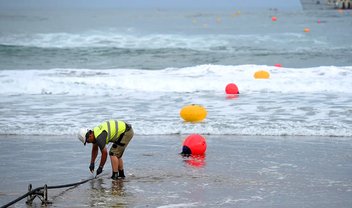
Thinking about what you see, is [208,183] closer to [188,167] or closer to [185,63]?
[188,167]

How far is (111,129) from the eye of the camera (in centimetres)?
887

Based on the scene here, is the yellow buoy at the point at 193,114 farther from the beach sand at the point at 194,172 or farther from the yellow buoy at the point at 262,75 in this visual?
the yellow buoy at the point at 262,75

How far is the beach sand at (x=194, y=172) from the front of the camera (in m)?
8.20

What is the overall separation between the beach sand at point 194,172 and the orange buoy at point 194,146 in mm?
144

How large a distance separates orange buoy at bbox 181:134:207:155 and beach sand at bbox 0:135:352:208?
0.14 m

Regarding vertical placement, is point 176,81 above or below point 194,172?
above

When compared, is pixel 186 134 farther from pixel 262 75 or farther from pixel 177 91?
pixel 262 75

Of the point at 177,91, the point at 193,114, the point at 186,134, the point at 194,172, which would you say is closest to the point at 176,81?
the point at 177,91

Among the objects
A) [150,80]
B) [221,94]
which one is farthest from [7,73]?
[221,94]

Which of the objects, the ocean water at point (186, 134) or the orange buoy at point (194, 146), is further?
the orange buoy at point (194, 146)

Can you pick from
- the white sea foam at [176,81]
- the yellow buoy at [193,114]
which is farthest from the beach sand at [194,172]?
Result: the white sea foam at [176,81]

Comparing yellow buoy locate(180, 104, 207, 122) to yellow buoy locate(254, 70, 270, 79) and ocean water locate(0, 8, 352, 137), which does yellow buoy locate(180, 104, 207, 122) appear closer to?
ocean water locate(0, 8, 352, 137)

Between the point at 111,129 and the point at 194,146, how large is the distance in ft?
7.55

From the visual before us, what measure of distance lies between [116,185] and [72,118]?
613 cm
